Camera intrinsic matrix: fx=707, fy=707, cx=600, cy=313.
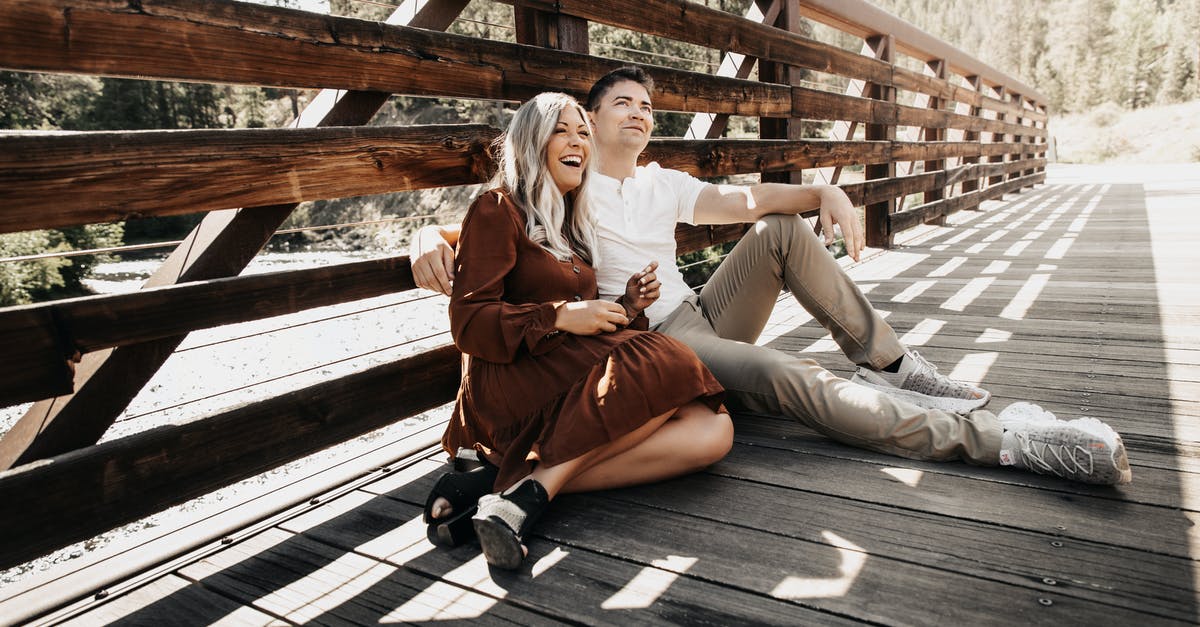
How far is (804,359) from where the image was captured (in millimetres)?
1948

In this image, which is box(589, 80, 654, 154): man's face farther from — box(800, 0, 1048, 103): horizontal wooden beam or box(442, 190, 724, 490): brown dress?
box(800, 0, 1048, 103): horizontal wooden beam

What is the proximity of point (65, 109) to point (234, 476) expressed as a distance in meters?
16.1

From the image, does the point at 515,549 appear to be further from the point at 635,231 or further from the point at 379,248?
the point at 379,248

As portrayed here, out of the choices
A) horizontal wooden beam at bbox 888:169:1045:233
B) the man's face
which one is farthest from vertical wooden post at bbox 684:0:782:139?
horizontal wooden beam at bbox 888:169:1045:233

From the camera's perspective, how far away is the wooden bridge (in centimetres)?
125

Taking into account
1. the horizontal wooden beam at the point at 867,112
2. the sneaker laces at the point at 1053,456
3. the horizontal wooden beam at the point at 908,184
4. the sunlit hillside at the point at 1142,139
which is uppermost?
the sunlit hillside at the point at 1142,139

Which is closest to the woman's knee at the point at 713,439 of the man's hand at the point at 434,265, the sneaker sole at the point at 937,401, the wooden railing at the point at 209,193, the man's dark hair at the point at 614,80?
the sneaker sole at the point at 937,401

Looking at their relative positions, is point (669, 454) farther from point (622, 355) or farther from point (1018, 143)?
point (1018, 143)

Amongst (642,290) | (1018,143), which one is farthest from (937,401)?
(1018,143)

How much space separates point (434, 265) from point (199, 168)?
53 centimetres

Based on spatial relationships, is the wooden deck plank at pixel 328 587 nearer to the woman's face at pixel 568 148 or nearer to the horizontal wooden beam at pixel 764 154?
the woman's face at pixel 568 148

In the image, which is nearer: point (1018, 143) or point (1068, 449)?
point (1068, 449)

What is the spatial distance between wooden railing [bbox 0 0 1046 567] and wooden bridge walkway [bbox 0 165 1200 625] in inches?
6.0

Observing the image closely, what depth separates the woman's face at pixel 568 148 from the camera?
174 cm
